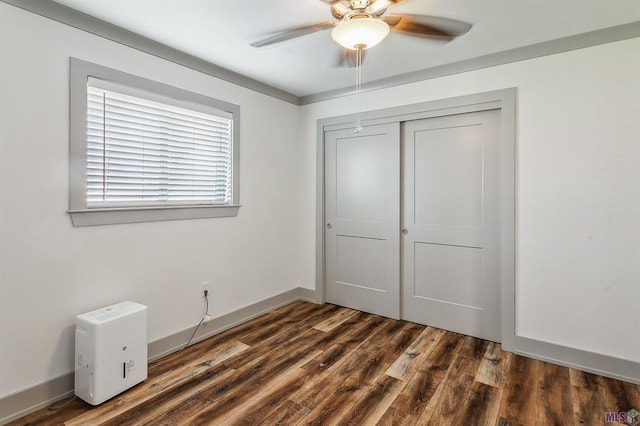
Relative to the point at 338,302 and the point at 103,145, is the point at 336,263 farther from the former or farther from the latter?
the point at 103,145

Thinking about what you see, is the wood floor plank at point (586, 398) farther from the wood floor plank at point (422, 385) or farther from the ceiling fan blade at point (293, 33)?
the ceiling fan blade at point (293, 33)

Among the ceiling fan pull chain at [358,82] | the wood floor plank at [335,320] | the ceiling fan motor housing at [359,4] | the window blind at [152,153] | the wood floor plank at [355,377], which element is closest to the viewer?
the ceiling fan motor housing at [359,4]

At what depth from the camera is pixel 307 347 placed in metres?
2.88

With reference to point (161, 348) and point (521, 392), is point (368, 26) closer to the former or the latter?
point (521, 392)

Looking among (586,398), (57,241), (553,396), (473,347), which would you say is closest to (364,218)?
(473,347)

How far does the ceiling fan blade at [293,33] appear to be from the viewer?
2.09 metres

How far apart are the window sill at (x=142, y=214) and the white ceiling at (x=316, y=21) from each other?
1.32 m

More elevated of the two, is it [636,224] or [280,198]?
[280,198]

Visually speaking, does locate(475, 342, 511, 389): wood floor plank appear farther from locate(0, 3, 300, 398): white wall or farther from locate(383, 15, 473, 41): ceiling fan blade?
locate(383, 15, 473, 41): ceiling fan blade

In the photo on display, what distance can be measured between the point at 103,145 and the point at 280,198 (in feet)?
6.32

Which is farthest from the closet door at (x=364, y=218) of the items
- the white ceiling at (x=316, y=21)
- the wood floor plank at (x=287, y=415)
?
the wood floor plank at (x=287, y=415)

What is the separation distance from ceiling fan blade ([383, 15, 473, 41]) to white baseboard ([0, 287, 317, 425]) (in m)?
2.88

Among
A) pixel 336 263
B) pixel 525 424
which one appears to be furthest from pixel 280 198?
pixel 525 424

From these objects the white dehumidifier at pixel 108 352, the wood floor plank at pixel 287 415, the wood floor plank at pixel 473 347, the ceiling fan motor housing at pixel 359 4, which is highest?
the ceiling fan motor housing at pixel 359 4
